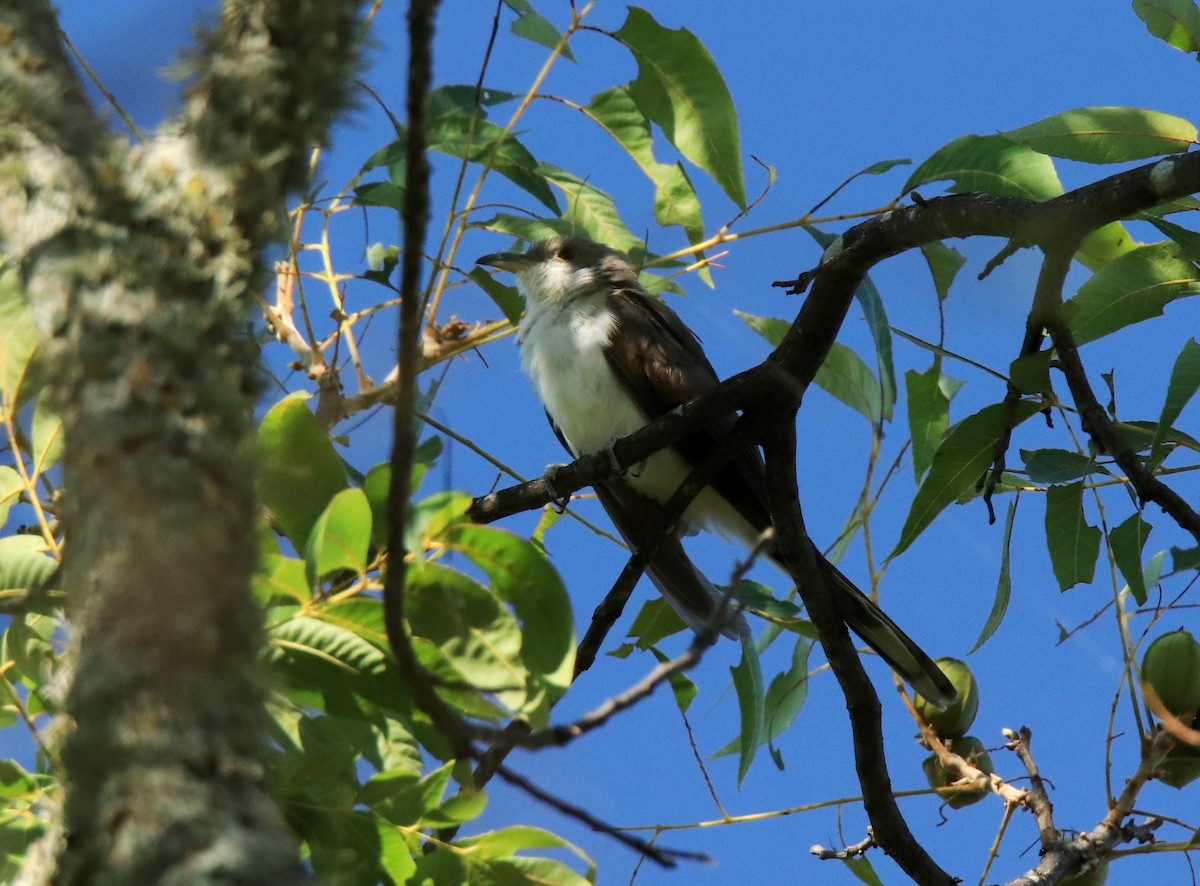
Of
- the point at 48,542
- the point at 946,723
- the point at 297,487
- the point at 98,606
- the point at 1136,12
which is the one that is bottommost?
the point at 98,606

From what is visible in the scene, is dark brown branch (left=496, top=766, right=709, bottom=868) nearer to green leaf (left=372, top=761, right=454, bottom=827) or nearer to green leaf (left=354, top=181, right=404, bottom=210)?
green leaf (left=372, top=761, right=454, bottom=827)

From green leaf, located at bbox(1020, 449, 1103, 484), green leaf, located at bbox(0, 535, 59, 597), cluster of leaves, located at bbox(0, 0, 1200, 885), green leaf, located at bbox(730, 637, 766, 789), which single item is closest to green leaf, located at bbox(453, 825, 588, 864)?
cluster of leaves, located at bbox(0, 0, 1200, 885)

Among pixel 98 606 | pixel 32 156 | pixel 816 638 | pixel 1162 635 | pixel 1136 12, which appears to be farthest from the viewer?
pixel 816 638

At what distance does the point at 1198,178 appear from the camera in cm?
220

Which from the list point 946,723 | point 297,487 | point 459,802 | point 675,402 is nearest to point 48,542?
point 297,487

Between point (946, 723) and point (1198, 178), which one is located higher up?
point (1198, 178)

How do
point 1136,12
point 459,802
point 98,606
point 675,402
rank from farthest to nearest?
point 675,402, point 1136,12, point 459,802, point 98,606

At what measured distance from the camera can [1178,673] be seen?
9.24 feet

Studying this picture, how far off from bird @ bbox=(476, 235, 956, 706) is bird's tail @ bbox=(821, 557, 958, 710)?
500 mm

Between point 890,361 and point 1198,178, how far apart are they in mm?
804

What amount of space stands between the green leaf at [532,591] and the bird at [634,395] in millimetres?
2014

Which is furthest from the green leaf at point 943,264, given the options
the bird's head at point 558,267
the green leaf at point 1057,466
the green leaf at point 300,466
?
the bird's head at point 558,267

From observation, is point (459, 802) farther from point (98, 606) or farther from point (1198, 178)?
point (1198, 178)

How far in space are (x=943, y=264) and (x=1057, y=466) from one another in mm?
554
